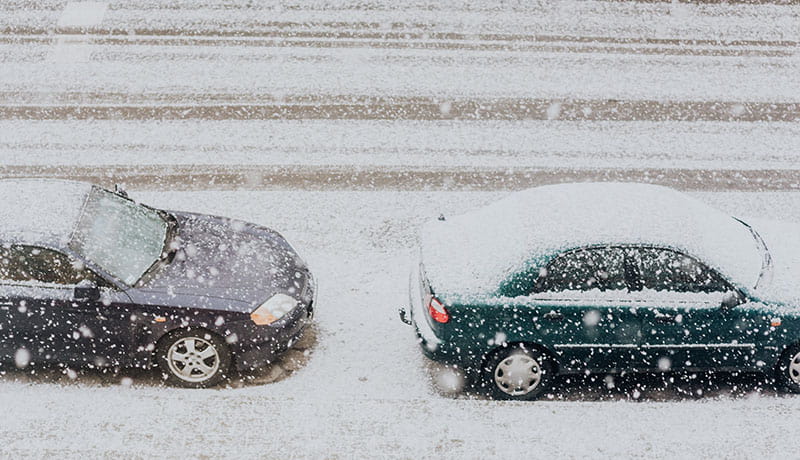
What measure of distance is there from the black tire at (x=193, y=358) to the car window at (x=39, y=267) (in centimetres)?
85

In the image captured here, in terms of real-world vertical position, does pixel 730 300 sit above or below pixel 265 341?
below

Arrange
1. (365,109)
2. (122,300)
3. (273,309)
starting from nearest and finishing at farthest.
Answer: (122,300)
(273,309)
(365,109)

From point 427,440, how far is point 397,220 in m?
4.19

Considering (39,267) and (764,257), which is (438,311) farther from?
(39,267)

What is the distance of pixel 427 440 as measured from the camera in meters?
6.29

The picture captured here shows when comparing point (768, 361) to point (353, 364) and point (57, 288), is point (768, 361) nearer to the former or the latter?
point (353, 364)

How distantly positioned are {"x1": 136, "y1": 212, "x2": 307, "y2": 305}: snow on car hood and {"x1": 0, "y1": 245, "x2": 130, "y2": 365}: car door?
0.41 m

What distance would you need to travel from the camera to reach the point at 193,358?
7.22m

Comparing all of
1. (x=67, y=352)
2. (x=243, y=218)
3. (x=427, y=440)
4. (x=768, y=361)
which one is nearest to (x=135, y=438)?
(x=67, y=352)

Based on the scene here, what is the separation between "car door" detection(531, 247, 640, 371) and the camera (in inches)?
272

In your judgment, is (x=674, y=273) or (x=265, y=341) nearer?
(x=674, y=273)

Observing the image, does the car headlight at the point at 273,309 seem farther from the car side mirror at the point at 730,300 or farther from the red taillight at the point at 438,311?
the car side mirror at the point at 730,300

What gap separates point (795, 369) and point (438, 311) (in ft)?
10.3

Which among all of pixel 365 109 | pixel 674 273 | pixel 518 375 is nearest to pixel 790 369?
pixel 674 273
